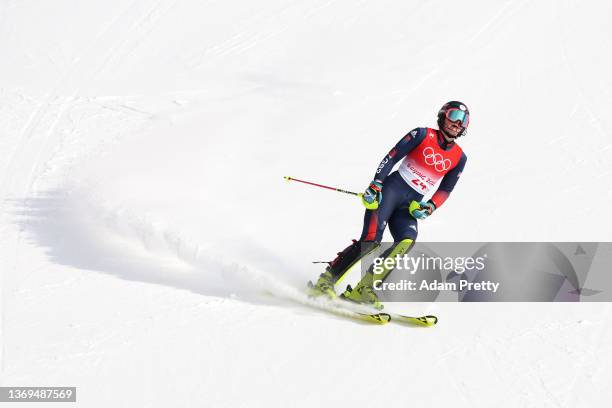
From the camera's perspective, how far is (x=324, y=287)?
7371mm

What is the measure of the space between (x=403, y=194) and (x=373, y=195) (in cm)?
49

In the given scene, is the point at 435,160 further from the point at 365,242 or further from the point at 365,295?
the point at 365,295

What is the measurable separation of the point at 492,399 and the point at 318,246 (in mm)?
3208

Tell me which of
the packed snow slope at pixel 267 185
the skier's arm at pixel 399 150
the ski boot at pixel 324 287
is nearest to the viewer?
the packed snow slope at pixel 267 185

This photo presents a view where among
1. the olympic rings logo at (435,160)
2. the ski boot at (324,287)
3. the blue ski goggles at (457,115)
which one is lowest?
the ski boot at (324,287)

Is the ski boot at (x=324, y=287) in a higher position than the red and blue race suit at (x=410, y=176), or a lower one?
lower

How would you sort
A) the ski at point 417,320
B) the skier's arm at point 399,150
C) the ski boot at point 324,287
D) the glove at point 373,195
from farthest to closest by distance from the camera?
the ski boot at point 324,287, the skier's arm at point 399,150, the glove at point 373,195, the ski at point 417,320

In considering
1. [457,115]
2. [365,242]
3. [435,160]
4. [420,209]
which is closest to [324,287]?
[365,242]

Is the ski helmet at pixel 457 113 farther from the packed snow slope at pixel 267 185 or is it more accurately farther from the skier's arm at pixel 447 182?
the packed snow slope at pixel 267 185

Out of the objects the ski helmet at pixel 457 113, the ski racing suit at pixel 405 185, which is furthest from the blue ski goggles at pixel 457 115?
the ski racing suit at pixel 405 185

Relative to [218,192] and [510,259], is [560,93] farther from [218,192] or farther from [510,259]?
[218,192]

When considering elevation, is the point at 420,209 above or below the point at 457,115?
below

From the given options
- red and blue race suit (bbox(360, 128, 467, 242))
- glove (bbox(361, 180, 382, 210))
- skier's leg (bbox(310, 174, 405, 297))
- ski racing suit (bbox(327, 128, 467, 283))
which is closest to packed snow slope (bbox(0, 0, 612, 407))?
skier's leg (bbox(310, 174, 405, 297))

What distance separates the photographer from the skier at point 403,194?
7.16 metres
